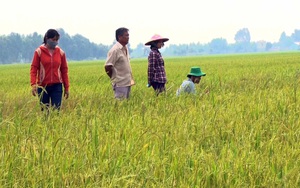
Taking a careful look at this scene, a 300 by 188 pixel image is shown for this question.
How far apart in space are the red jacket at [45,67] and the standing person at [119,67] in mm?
985

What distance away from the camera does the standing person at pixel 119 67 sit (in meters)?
6.63

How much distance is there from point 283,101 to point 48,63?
3192 millimetres

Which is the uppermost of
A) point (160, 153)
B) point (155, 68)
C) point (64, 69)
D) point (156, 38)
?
point (156, 38)

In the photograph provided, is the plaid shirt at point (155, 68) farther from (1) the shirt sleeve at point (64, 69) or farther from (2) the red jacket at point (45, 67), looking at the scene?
(2) the red jacket at point (45, 67)

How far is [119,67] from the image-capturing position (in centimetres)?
674

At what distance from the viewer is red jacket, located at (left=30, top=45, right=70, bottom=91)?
5.73m

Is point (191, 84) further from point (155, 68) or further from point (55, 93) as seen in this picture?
point (55, 93)

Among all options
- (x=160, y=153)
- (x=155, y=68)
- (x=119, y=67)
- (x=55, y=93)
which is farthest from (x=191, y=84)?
(x=160, y=153)

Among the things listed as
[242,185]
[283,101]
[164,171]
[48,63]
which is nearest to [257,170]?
[242,185]

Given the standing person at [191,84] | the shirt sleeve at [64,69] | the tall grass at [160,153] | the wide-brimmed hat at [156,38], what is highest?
the wide-brimmed hat at [156,38]

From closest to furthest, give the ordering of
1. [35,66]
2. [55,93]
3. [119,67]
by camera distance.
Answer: [35,66], [55,93], [119,67]

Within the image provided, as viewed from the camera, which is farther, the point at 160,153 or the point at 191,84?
the point at 191,84

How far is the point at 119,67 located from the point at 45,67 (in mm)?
1360

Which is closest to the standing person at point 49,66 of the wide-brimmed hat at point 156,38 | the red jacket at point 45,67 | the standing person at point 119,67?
the red jacket at point 45,67
